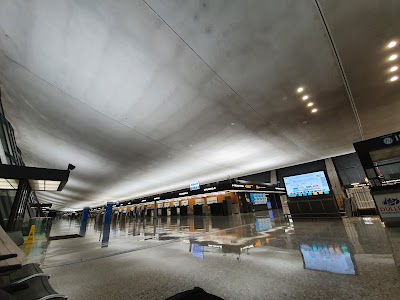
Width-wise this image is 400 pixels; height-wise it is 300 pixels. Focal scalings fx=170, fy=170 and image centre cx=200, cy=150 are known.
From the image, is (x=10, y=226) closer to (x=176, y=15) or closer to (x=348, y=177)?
(x=176, y=15)

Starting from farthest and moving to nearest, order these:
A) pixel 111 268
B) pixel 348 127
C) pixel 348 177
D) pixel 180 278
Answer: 1. pixel 348 177
2. pixel 348 127
3. pixel 111 268
4. pixel 180 278

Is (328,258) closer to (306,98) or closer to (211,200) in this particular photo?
(306,98)

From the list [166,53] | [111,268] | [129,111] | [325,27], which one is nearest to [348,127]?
[325,27]

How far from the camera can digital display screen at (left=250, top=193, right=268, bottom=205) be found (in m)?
22.3

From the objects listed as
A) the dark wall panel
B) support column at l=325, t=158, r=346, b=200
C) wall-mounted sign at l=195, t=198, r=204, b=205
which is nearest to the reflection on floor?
support column at l=325, t=158, r=346, b=200

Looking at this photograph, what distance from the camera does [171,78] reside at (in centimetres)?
453

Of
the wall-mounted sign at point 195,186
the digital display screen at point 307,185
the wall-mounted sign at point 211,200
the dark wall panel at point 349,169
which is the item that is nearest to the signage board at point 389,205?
the digital display screen at point 307,185

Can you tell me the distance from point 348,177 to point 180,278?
68.6 ft

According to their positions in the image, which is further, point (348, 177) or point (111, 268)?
point (348, 177)

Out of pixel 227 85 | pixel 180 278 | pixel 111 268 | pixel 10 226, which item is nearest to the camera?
pixel 180 278

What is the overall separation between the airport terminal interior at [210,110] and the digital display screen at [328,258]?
2 cm

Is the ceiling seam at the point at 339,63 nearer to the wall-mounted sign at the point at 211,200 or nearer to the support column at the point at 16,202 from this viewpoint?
the support column at the point at 16,202

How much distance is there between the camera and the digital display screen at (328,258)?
197cm

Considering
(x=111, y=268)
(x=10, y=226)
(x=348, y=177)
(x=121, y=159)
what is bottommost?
A: (x=111, y=268)
